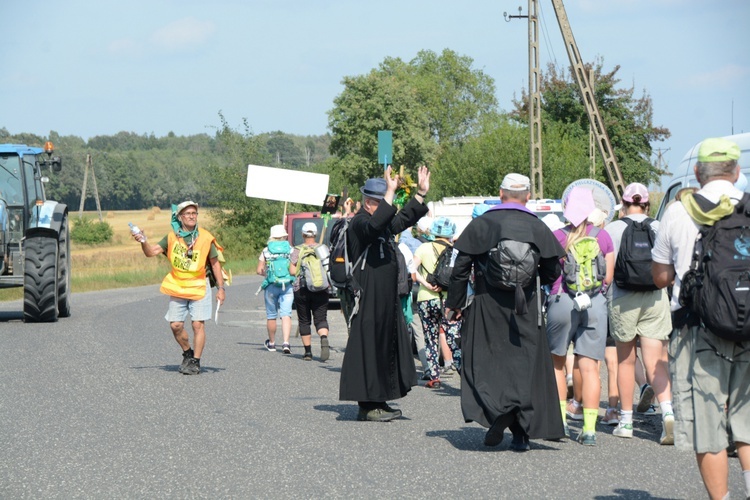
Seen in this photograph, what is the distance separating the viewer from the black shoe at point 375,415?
374 inches

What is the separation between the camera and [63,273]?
21.5 m

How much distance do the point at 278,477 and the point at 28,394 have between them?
4.63 meters

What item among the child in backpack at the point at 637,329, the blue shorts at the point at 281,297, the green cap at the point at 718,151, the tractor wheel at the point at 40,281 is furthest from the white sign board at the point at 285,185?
the green cap at the point at 718,151

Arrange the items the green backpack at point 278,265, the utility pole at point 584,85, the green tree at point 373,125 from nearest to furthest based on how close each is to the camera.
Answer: the green backpack at point 278,265
the utility pole at point 584,85
the green tree at point 373,125

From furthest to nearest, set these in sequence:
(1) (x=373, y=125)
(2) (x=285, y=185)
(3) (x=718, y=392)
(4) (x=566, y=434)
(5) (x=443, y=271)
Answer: (1) (x=373, y=125) → (2) (x=285, y=185) → (5) (x=443, y=271) → (4) (x=566, y=434) → (3) (x=718, y=392)

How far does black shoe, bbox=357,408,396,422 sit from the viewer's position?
9.50m

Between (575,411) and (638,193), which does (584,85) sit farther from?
(638,193)

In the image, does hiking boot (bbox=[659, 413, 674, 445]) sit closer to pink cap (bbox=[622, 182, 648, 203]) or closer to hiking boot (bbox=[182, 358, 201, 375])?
pink cap (bbox=[622, 182, 648, 203])

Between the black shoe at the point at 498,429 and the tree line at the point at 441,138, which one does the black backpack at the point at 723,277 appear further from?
the tree line at the point at 441,138

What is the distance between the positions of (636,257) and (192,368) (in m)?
5.68

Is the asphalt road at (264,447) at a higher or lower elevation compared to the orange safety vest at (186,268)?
lower

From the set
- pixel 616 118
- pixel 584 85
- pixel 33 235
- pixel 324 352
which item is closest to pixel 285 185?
pixel 33 235

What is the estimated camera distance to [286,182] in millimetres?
22625

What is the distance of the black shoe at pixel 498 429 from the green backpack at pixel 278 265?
751 cm
